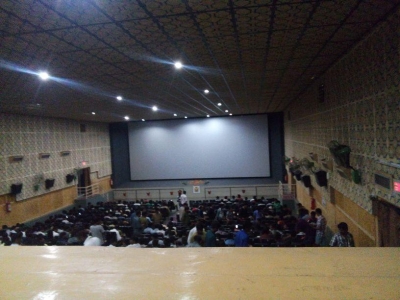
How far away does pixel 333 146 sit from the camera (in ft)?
20.6

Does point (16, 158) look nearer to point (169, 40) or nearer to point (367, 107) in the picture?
point (169, 40)

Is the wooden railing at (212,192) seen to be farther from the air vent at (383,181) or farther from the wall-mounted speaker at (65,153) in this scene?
the air vent at (383,181)

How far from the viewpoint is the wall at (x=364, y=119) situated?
3986 mm

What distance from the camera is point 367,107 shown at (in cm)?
494

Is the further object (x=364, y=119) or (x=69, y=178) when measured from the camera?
(x=69, y=178)

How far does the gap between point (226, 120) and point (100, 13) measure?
1871 cm

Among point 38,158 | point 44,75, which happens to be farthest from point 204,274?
point 38,158

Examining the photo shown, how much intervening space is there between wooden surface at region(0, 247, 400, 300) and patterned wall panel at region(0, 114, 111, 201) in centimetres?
1304

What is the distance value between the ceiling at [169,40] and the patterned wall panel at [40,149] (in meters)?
4.57

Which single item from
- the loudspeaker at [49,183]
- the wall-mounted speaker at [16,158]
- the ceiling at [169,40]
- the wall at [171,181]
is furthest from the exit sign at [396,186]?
the wall at [171,181]

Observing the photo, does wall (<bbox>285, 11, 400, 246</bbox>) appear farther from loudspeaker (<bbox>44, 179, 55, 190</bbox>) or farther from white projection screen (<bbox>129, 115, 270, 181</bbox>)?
white projection screen (<bbox>129, 115, 270, 181</bbox>)

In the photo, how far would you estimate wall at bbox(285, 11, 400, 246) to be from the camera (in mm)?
3986

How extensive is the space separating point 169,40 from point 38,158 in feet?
40.2

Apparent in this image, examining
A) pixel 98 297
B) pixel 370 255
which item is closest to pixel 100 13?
pixel 98 297
